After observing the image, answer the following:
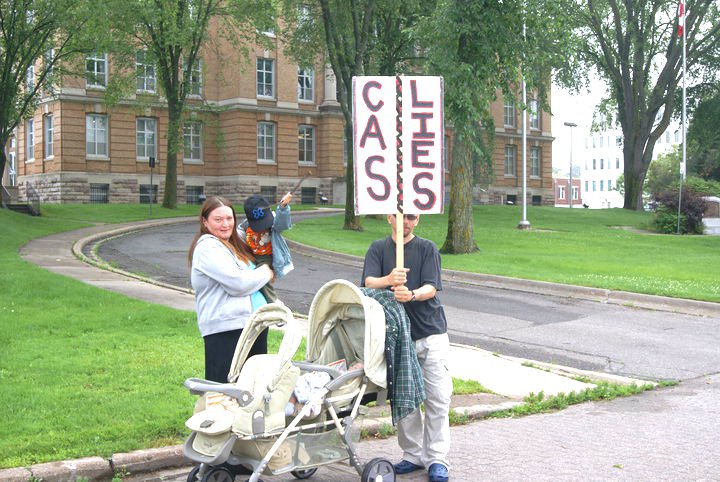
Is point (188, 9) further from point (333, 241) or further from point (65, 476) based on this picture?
point (65, 476)

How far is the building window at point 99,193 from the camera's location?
50.1 m

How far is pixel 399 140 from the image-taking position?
633cm

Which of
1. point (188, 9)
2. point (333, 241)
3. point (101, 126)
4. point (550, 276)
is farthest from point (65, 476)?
point (101, 126)

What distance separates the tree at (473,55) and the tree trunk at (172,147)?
2069 centimetres

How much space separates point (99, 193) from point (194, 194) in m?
6.20

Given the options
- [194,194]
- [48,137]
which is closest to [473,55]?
[194,194]

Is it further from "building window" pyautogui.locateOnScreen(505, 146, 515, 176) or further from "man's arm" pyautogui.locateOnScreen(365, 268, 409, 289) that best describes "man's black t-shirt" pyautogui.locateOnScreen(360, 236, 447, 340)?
"building window" pyautogui.locateOnScreen(505, 146, 515, 176)

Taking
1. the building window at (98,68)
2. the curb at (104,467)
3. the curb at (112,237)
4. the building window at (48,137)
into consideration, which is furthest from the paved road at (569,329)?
the building window at (48,137)

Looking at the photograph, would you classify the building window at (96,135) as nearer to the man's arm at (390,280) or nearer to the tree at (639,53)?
the tree at (639,53)

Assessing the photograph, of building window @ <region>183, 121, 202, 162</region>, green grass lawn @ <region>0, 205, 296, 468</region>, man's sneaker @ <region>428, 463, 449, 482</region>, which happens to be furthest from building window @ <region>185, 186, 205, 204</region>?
man's sneaker @ <region>428, 463, 449, 482</region>

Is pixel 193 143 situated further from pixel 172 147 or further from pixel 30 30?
pixel 30 30

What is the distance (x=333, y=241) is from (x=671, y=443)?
20017 mm

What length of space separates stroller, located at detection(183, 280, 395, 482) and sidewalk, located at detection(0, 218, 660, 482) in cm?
92

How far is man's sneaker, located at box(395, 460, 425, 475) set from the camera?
20.7ft
